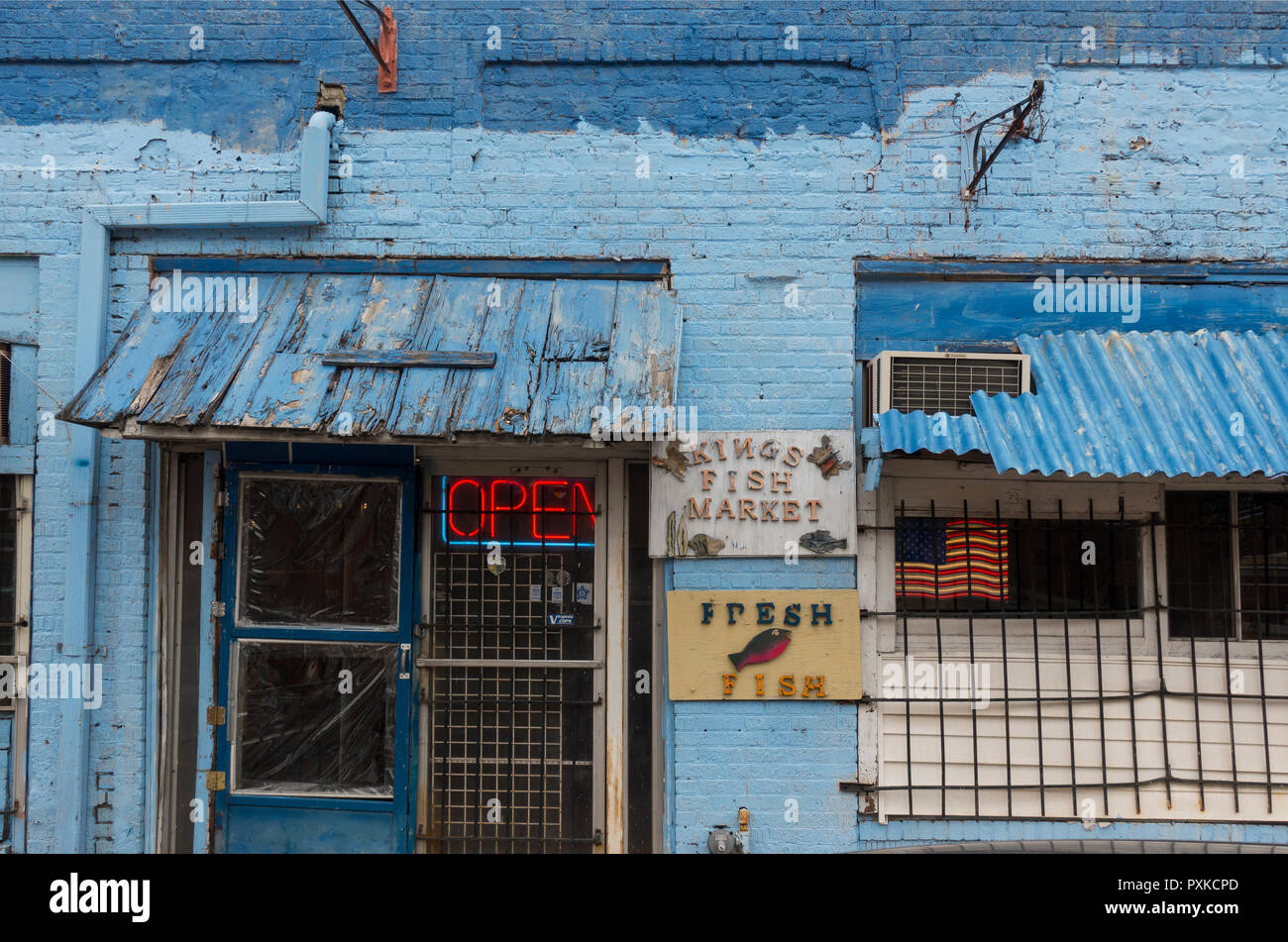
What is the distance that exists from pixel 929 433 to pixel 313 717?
12.7ft

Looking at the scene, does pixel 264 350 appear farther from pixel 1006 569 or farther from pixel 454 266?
pixel 1006 569

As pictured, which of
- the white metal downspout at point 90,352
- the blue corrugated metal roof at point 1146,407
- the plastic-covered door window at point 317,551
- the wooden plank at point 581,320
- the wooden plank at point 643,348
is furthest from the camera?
the plastic-covered door window at point 317,551

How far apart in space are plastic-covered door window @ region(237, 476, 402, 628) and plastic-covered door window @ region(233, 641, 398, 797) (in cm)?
21

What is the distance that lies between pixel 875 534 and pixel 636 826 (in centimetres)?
224

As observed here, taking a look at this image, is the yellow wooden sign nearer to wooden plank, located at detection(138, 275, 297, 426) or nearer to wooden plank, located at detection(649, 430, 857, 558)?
wooden plank, located at detection(649, 430, 857, 558)

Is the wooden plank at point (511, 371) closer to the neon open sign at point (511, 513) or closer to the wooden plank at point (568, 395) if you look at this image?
the wooden plank at point (568, 395)

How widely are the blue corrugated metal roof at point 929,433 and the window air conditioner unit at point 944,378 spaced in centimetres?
16

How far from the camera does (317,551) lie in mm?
5004

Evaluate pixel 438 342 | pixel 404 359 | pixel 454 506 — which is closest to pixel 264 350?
pixel 404 359

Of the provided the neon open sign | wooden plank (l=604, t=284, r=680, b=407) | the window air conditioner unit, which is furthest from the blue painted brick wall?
the neon open sign

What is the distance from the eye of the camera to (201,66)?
198 inches

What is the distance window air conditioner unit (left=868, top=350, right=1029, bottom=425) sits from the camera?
4621mm

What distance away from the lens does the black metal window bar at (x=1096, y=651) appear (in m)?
4.76

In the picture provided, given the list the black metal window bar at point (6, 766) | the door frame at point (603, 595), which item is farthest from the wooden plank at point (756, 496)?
the black metal window bar at point (6, 766)
